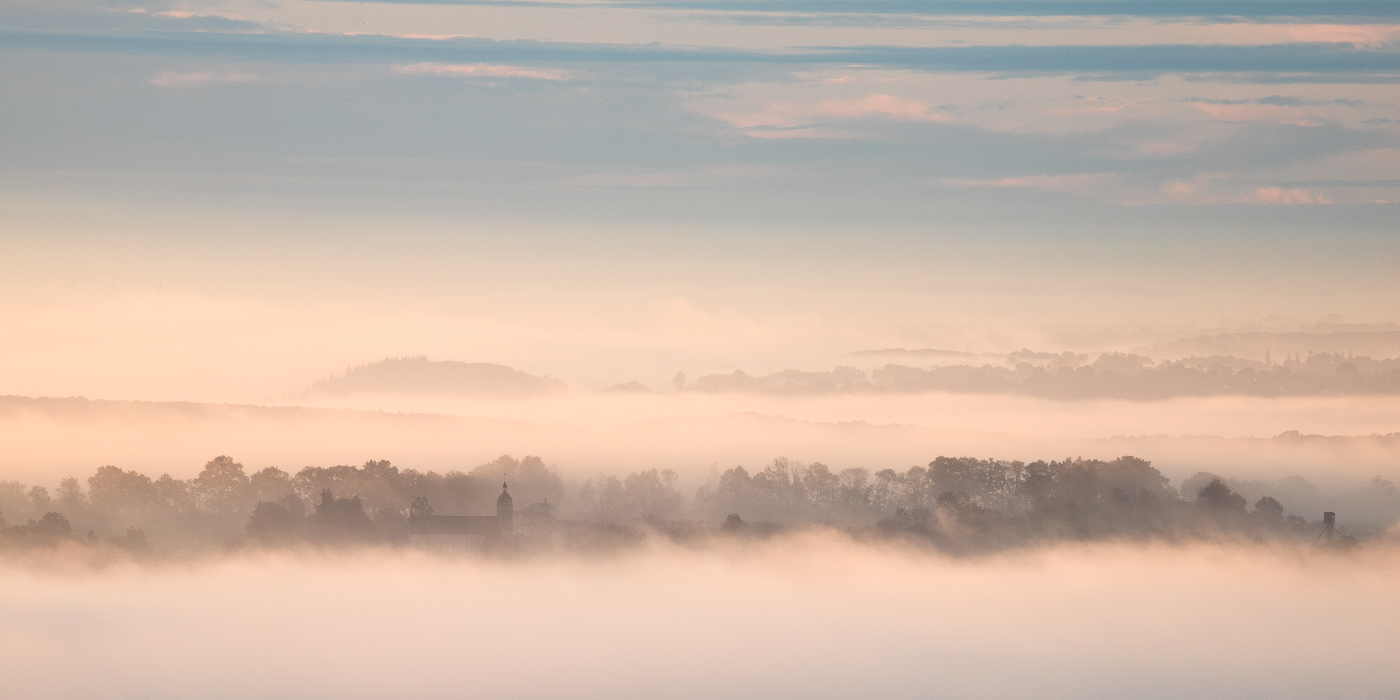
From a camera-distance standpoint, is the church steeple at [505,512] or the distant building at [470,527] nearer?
the distant building at [470,527]

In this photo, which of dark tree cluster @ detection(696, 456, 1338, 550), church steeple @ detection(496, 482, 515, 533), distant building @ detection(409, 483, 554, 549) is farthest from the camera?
church steeple @ detection(496, 482, 515, 533)

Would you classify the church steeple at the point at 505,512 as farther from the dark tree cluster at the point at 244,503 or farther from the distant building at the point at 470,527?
the dark tree cluster at the point at 244,503

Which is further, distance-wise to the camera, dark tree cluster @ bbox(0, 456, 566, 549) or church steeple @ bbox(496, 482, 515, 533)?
church steeple @ bbox(496, 482, 515, 533)

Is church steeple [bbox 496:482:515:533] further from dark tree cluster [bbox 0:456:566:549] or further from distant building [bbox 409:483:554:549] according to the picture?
dark tree cluster [bbox 0:456:566:549]

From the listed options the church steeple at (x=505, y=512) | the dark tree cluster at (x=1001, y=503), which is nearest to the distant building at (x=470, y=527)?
the church steeple at (x=505, y=512)

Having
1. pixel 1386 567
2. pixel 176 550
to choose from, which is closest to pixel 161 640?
pixel 176 550

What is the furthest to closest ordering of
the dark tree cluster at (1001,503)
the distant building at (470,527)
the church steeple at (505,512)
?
the church steeple at (505,512)
the distant building at (470,527)
the dark tree cluster at (1001,503)

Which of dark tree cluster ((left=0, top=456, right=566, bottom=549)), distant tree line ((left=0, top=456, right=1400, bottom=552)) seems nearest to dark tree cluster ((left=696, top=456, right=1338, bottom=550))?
distant tree line ((left=0, top=456, right=1400, bottom=552))

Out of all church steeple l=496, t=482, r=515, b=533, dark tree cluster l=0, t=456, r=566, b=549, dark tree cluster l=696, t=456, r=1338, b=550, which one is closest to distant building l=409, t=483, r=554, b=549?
church steeple l=496, t=482, r=515, b=533

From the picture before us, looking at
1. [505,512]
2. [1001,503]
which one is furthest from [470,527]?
[1001,503]

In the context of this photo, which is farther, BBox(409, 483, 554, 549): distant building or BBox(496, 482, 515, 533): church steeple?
BBox(496, 482, 515, 533): church steeple

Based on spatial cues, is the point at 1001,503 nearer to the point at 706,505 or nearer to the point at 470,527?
the point at 706,505

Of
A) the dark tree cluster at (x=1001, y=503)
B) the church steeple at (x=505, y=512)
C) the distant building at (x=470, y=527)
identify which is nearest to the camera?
the dark tree cluster at (x=1001, y=503)

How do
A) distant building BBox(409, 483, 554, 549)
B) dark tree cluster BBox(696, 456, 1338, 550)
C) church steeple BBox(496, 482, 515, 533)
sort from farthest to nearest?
church steeple BBox(496, 482, 515, 533), distant building BBox(409, 483, 554, 549), dark tree cluster BBox(696, 456, 1338, 550)
